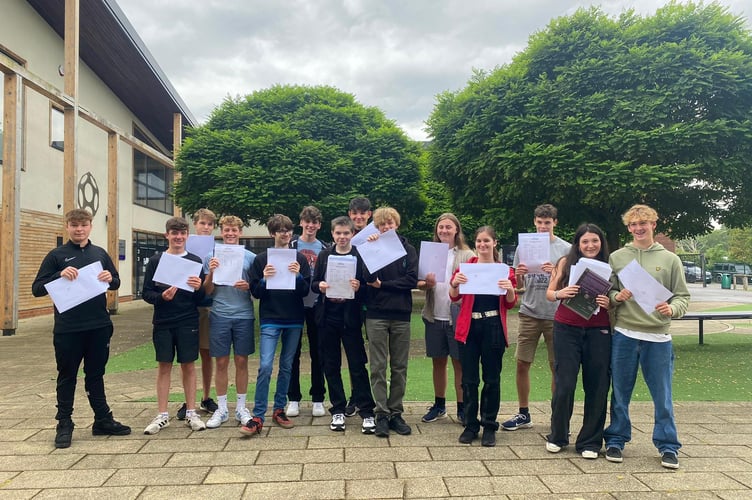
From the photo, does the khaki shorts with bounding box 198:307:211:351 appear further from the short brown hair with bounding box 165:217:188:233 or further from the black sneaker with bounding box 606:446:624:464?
the black sneaker with bounding box 606:446:624:464

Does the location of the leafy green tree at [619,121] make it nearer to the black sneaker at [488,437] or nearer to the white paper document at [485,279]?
the white paper document at [485,279]

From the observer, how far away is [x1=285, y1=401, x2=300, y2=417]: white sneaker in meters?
4.82

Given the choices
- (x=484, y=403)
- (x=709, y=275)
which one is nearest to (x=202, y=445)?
(x=484, y=403)

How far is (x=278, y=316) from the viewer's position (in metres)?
A: 4.46

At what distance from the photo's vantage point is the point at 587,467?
3598mm

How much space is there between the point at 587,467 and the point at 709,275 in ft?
173

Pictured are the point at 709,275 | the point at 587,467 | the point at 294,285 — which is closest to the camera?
the point at 587,467

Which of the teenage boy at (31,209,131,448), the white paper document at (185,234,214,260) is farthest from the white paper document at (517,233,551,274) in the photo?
the teenage boy at (31,209,131,448)

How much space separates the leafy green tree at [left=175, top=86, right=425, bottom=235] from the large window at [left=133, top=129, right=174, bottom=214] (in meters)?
10.3

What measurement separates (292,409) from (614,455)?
2923 mm

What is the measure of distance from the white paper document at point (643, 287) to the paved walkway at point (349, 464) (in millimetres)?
1233

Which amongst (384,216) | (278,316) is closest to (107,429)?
(278,316)

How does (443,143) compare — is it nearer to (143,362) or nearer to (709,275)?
(143,362)

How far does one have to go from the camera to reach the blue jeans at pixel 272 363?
14.5 ft
